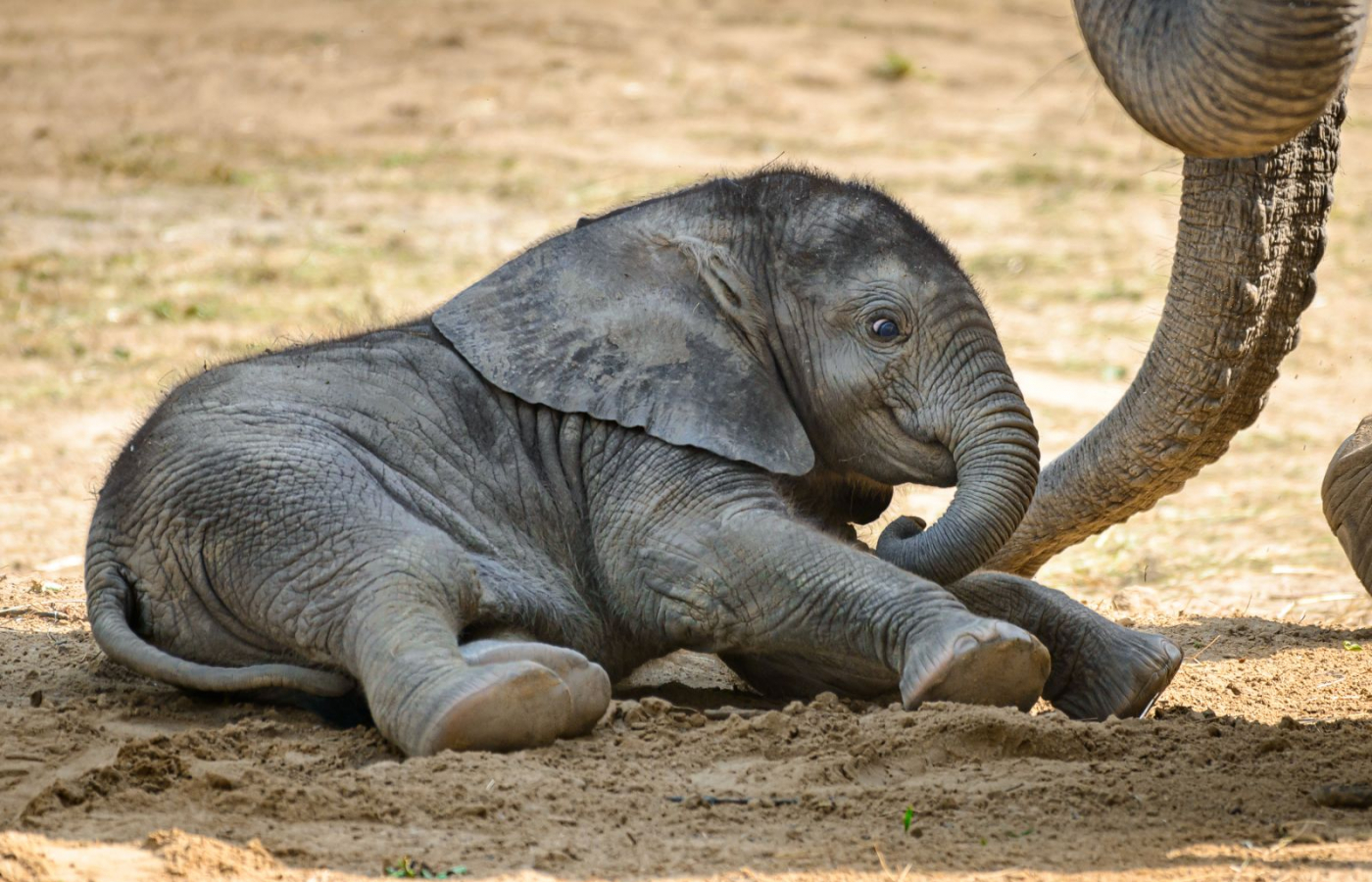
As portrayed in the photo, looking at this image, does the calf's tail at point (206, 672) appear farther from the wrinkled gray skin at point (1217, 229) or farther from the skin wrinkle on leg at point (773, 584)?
the wrinkled gray skin at point (1217, 229)

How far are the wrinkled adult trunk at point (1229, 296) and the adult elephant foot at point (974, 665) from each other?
4.10 ft

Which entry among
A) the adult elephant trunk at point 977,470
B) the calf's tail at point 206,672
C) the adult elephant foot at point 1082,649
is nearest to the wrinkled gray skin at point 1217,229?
the adult elephant trunk at point 977,470

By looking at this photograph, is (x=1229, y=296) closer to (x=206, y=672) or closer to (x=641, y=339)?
(x=641, y=339)

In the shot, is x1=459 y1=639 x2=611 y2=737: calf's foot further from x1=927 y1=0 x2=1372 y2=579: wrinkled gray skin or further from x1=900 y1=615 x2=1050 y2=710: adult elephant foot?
x1=927 y1=0 x2=1372 y2=579: wrinkled gray skin

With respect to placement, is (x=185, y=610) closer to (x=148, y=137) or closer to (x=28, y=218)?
(x=28, y=218)

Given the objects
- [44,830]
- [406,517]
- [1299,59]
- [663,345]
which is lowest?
[44,830]

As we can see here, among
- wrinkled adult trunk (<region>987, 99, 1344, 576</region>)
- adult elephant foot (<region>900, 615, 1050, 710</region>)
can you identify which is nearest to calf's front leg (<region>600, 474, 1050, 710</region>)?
adult elephant foot (<region>900, 615, 1050, 710</region>)

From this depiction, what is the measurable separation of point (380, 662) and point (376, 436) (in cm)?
94

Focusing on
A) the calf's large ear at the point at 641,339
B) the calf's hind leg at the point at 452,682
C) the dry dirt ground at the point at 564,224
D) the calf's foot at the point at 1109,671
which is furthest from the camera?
the calf's large ear at the point at 641,339

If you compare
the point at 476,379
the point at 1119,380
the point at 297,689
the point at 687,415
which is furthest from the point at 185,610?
the point at 1119,380

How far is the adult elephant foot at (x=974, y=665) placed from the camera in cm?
444

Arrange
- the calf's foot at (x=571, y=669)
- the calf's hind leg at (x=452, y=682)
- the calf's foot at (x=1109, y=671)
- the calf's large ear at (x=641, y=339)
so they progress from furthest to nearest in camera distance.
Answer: the calf's large ear at (x=641, y=339), the calf's foot at (x=1109, y=671), the calf's foot at (x=571, y=669), the calf's hind leg at (x=452, y=682)

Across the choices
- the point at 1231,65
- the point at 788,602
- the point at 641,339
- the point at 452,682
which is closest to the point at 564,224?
the point at 641,339

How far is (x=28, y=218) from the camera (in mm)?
12484
